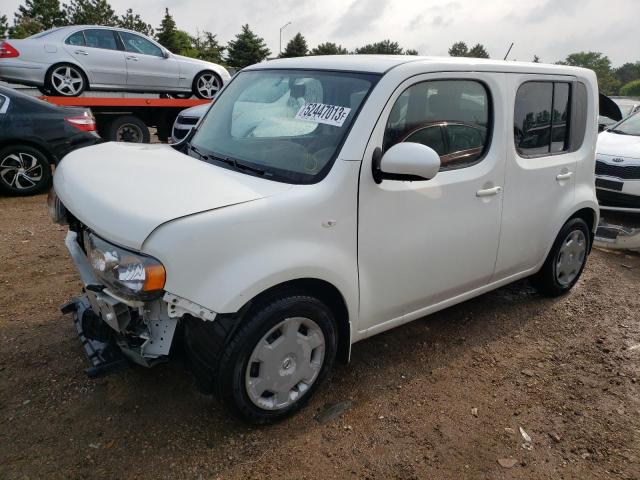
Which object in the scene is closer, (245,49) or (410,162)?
(410,162)

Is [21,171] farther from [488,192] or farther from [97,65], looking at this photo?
[488,192]

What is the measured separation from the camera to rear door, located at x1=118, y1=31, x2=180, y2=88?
9336mm

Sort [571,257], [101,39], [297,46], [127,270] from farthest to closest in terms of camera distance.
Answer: [297,46] < [101,39] < [571,257] < [127,270]

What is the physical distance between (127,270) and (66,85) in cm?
779

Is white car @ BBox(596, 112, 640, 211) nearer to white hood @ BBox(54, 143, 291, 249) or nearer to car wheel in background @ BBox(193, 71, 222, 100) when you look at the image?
white hood @ BBox(54, 143, 291, 249)

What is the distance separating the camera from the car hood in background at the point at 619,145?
6.20 meters

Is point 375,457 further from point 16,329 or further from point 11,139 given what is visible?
point 11,139

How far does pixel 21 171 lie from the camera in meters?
6.48

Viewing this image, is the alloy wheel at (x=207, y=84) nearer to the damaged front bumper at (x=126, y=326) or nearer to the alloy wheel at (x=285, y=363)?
the damaged front bumper at (x=126, y=326)

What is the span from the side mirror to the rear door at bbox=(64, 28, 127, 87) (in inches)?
319

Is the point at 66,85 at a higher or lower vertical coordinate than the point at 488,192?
higher

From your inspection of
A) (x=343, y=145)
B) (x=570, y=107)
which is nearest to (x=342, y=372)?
(x=343, y=145)

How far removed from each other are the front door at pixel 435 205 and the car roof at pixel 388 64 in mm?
73

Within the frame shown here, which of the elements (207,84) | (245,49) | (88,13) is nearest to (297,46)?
(245,49)
